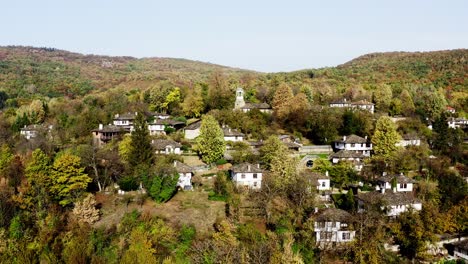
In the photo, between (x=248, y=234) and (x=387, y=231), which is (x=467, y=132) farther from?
(x=248, y=234)

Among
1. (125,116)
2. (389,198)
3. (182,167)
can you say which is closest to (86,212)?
(182,167)

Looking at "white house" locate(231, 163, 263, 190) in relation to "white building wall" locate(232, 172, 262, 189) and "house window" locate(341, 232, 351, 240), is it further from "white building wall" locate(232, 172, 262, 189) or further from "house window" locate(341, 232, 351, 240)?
"house window" locate(341, 232, 351, 240)

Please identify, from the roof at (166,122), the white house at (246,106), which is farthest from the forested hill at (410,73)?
the roof at (166,122)

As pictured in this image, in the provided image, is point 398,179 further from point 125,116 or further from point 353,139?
point 125,116

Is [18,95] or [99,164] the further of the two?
[18,95]

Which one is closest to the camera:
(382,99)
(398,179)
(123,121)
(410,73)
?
(398,179)

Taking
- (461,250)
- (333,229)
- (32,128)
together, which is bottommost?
(461,250)

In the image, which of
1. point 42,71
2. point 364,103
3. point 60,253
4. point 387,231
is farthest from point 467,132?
point 42,71
